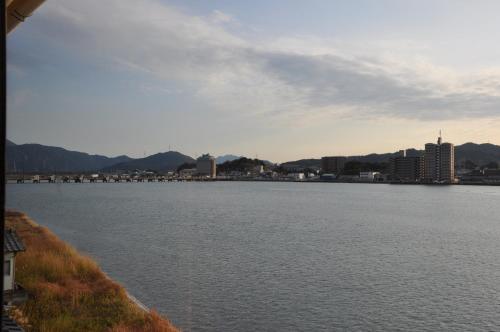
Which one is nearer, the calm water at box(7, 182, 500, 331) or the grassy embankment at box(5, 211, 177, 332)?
the grassy embankment at box(5, 211, 177, 332)

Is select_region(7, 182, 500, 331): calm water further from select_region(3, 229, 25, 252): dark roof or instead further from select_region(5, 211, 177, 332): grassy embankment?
select_region(3, 229, 25, 252): dark roof

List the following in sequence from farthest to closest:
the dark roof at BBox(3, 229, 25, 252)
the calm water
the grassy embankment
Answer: the calm water
the dark roof at BBox(3, 229, 25, 252)
the grassy embankment

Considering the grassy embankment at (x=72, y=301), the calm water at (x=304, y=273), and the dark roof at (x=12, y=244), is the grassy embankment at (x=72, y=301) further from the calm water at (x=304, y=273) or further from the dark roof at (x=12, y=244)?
the calm water at (x=304, y=273)

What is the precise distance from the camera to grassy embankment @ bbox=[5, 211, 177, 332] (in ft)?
68.0

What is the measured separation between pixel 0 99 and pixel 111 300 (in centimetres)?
2564

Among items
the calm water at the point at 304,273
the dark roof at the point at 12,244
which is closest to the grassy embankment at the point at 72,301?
the dark roof at the point at 12,244

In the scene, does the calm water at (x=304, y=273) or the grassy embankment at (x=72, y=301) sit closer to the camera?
the grassy embankment at (x=72, y=301)

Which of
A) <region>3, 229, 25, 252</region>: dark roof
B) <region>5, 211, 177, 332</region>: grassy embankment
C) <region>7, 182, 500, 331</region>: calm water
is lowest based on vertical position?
<region>7, 182, 500, 331</region>: calm water

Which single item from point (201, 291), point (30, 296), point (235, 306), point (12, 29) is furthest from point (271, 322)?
point (12, 29)

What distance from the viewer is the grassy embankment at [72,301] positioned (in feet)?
68.0

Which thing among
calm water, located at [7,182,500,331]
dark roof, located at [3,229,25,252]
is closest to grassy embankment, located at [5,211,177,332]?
dark roof, located at [3,229,25,252]

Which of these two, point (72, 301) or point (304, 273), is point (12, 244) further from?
point (304, 273)

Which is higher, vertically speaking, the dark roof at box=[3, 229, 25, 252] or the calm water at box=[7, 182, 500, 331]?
the dark roof at box=[3, 229, 25, 252]

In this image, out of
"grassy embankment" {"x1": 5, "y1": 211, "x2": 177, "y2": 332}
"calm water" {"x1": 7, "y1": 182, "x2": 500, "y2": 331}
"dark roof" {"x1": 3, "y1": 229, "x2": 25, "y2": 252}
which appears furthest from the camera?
"calm water" {"x1": 7, "y1": 182, "x2": 500, "y2": 331}
